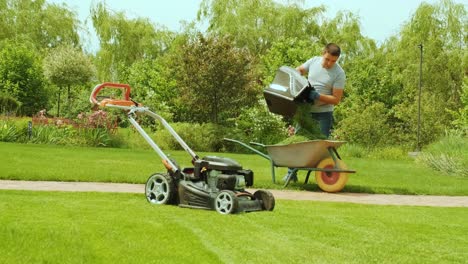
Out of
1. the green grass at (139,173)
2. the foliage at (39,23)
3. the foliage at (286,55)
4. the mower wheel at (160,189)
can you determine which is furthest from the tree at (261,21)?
the mower wheel at (160,189)

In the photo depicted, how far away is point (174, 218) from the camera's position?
18.6ft

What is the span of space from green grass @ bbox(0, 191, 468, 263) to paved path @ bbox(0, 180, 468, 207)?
1057 millimetres

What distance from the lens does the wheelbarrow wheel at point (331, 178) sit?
884cm

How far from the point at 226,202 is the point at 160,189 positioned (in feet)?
2.68

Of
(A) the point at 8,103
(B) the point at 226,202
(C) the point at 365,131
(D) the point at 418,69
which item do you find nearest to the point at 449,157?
(C) the point at 365,131

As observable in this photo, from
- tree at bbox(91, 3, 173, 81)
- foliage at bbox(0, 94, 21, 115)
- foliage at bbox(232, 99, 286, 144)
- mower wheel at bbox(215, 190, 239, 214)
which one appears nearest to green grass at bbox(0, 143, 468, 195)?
mower wheel at bbox(215, 190, 239, 214)

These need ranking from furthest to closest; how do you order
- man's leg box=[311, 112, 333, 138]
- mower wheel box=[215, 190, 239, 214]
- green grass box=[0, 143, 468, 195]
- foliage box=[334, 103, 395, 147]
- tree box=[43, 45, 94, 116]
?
tree box=[43, 45, 94, 116] < foliage box=[334, 103, 395, 147] < man's leg box=[311, 112, 333, 138] < green grass box=[0, 143, 468, 195] < mower wheel box=[215, 190, 239, 214]

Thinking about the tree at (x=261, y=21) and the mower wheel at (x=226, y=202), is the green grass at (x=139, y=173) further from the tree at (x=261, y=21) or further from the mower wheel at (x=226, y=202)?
the tree at (x=261, y=21)

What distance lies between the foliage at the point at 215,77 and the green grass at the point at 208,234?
13.1 m

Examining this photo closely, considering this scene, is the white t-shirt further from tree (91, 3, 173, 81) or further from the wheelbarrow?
tree (91, 3, 173, 81)

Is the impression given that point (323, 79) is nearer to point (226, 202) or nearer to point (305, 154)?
point (305, 154)

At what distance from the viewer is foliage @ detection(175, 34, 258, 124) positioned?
1966cm

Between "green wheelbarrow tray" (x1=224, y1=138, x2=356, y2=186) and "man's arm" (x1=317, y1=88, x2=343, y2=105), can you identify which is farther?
"man's arm" (x1=317, y1=88, x2=343, y2=105)

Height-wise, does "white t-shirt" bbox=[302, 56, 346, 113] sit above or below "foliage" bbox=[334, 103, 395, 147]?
below
